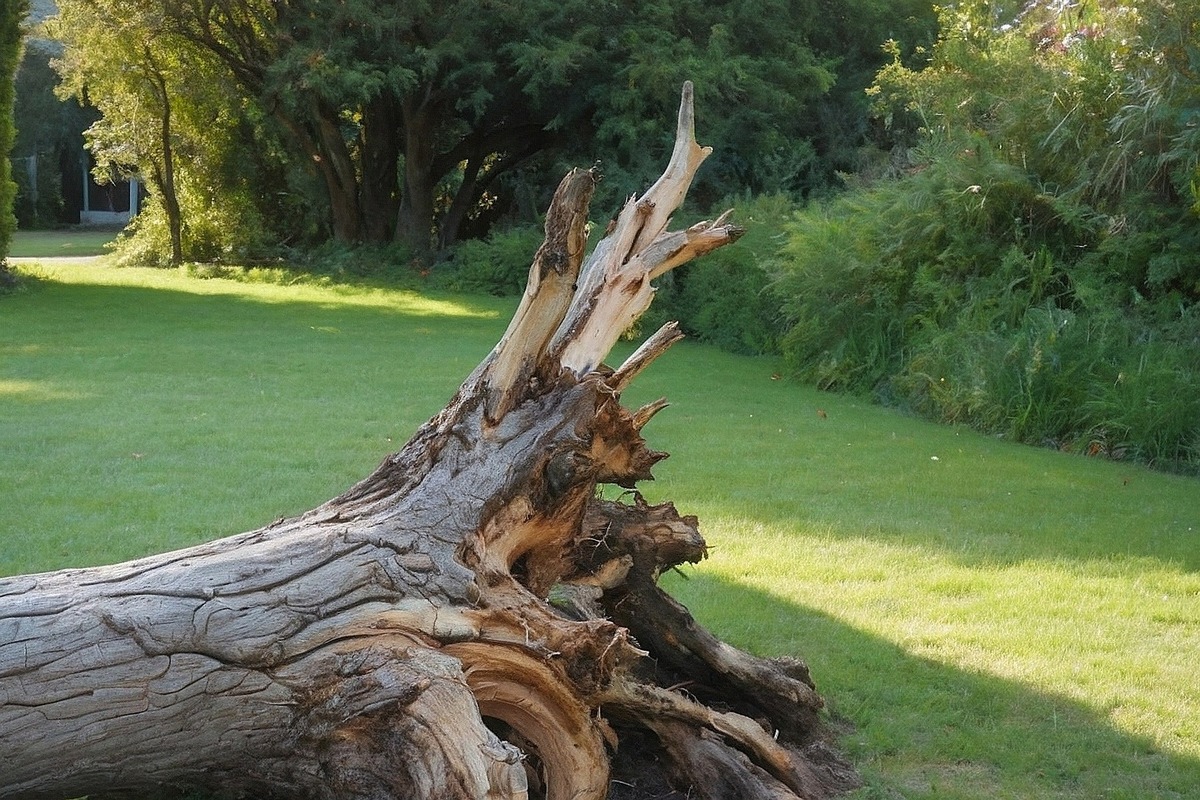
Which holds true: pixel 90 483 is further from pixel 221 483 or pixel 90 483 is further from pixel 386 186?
pixel 386 186

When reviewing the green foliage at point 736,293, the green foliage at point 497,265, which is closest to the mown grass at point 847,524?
the green foliage at point 736,293

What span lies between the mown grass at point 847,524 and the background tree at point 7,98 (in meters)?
8.30

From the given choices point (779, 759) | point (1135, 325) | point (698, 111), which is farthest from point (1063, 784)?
point (698, 111)

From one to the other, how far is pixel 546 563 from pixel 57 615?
5.35 ft

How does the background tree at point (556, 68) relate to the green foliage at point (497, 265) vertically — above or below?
above

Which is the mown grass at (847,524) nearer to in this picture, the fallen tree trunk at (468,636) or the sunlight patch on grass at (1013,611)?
the sunlight patch on grass at (1013,611)

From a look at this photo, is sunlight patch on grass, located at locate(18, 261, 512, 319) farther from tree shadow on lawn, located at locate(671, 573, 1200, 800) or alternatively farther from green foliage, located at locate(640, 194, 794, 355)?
tree shadow on lawn, located at locate(671, 573, 1200, 800)

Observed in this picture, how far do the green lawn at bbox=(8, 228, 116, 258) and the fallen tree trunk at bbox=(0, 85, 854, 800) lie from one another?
91.7 feet

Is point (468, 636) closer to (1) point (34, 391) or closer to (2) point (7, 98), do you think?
(1) point (34, 391)

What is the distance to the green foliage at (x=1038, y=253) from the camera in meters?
10.8

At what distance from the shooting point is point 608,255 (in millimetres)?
4504

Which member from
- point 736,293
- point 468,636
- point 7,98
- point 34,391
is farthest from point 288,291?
point 468,636

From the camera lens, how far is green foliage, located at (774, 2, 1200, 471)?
1079 cm

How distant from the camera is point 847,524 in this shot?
300 inches
